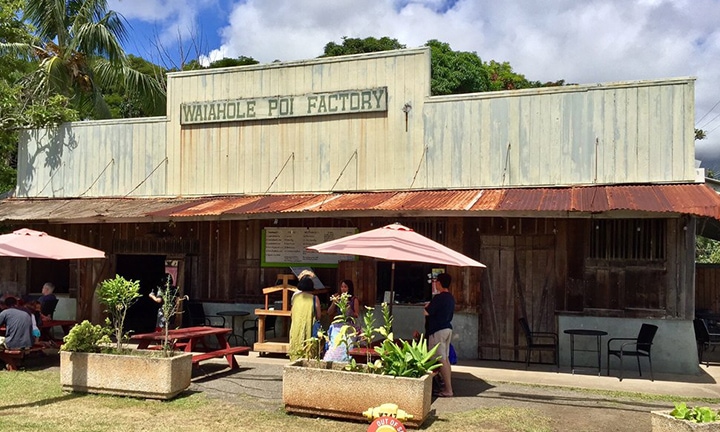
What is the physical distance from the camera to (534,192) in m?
11.0

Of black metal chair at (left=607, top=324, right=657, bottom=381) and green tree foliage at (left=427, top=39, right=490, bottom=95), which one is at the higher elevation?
green tree foliage at (left=427, top=39, right=490, bottom=95)

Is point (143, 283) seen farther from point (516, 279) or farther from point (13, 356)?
point (516, 279)

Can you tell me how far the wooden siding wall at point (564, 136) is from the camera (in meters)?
10.7

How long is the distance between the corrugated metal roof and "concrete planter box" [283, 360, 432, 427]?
3.86 meters

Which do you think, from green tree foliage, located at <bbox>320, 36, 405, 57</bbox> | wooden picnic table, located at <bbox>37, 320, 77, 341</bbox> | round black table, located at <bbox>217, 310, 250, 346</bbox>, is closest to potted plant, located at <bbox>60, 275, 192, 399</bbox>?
wooden picnic table, located at <bbox>37, 320, 77, 341</bbox>

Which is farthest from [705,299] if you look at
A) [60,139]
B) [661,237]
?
[60,139]

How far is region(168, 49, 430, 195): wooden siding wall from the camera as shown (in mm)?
12391

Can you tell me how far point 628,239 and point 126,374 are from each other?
25.9ft

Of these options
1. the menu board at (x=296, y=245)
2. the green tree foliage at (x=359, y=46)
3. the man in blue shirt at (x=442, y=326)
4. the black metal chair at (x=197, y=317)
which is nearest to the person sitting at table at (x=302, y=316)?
the man in blue shirt at (x=442, y=326)

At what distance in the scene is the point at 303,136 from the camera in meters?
13.1

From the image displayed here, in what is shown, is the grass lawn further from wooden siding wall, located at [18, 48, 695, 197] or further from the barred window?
wooden siding wall, located at [18, 48, 695, 197]

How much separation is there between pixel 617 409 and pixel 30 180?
532 inches

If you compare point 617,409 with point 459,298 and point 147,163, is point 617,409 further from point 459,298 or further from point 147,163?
point 147,163

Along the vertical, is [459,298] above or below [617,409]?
above
